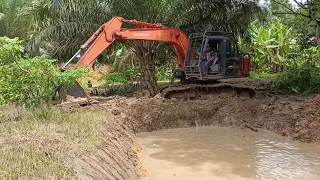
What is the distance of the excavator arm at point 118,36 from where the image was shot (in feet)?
35.7

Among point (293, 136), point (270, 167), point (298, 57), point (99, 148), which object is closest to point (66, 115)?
point (99, 148)

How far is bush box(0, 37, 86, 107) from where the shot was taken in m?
7.48

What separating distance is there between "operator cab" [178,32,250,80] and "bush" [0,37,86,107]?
17.9ft

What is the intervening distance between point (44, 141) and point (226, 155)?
161 inches

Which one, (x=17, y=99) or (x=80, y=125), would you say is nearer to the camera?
(x=80, y=125)

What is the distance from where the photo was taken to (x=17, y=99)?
8023 millimetres

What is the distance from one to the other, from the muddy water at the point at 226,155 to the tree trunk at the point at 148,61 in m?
4.90

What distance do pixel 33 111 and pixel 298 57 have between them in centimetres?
1762

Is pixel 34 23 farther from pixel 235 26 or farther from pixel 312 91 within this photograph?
pixel 312 91

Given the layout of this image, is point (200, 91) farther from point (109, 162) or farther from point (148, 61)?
point (109, 162)

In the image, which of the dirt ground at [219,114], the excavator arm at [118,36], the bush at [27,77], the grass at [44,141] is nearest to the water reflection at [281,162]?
the dirt ground at [219,114]

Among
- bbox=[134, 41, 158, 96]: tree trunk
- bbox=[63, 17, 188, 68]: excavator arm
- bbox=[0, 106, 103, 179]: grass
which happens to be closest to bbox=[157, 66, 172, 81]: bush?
bbox=[134, 41, 158, 96]: tree trunk

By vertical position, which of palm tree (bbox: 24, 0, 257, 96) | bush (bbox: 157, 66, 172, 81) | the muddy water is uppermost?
palm tree (bbox: 24, 0, 257, 96)

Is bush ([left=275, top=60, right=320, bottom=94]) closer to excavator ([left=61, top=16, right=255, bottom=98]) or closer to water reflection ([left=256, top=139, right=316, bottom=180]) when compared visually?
excavator ([left=61, top=16, right=255, bottom=98])
